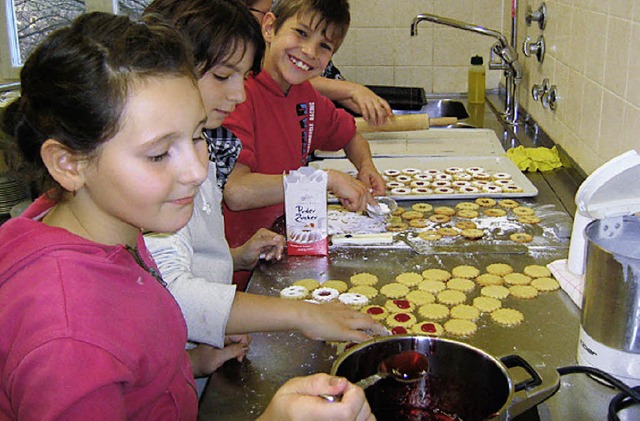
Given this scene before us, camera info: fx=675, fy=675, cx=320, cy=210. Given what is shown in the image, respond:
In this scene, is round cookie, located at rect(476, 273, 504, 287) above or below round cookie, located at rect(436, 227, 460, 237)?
below

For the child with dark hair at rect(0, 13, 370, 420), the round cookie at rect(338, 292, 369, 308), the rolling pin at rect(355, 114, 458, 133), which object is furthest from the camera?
the rolling pin at rect(355, 114, 458, 133)

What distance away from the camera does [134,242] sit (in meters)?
0.96

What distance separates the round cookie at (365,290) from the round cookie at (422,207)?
1.64 ft

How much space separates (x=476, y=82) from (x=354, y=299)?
2133 millimetres

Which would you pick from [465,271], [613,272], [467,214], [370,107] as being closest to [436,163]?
[370,107]

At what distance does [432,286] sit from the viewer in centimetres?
138

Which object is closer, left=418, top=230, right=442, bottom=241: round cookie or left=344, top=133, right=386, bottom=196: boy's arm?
left=418, top=230, right=442, bottom=241: round cookie

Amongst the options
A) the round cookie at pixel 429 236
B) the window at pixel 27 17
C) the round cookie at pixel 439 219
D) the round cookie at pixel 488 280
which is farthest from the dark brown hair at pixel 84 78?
the window at pixel 27 17

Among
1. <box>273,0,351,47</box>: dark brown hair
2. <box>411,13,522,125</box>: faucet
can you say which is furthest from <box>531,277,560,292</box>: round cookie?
<box>411,13,522,125</box>: faucet

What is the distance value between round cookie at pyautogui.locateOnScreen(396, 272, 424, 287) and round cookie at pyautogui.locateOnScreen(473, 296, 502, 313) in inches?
5.2

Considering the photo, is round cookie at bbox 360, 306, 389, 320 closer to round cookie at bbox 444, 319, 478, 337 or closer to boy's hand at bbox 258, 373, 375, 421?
round cookie at bbox 444, 319, 478, 337

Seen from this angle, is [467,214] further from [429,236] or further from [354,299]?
[354,299]

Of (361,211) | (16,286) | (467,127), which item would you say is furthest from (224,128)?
(467,127)

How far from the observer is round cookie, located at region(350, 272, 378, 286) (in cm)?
140
